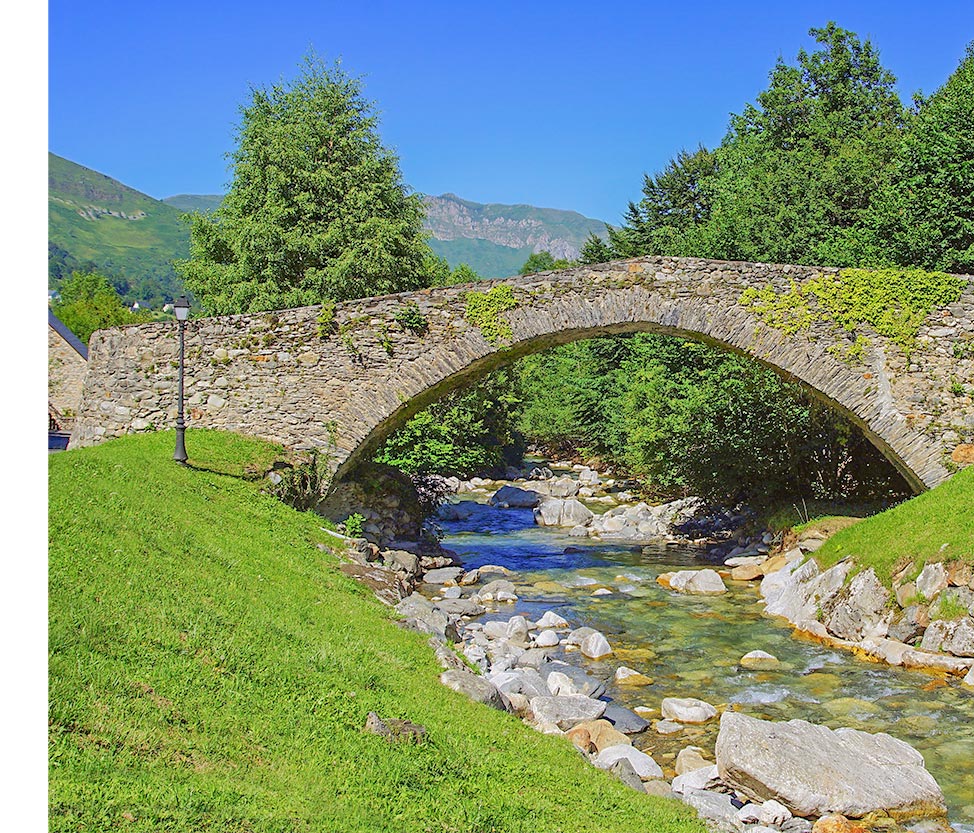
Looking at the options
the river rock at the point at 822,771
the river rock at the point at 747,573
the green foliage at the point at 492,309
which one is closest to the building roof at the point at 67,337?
the green foliage at the point at 492,309

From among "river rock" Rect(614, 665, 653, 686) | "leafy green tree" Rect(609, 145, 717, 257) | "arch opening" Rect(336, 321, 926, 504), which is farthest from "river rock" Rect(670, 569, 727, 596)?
"leafy green tree" Rect(609, 145, 717, 257)

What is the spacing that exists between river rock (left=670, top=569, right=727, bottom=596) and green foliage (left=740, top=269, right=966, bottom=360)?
163 inches

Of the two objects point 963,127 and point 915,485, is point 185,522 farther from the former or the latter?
point 963,127

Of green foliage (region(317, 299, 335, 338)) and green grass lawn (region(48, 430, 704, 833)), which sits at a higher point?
green foliage (region(317, 299, 335, 338))

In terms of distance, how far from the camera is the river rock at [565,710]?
8078 millimetres

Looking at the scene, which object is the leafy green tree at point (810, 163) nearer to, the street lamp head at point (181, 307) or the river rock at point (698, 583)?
the river rock at point (698, 583)

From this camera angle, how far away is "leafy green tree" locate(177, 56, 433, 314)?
73.5 ft

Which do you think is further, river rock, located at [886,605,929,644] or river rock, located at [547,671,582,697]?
river rock, located at [886,605,929,644]

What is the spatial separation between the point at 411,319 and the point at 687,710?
758 centimetres

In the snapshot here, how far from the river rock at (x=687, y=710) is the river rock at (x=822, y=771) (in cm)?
135

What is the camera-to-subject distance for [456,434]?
840 inches

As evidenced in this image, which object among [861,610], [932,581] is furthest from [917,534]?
[861,610]

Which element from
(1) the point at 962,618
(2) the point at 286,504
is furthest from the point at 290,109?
(1) the point at 962,618

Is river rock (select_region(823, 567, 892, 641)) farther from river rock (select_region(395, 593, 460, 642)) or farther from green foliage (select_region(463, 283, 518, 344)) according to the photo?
green foliage (select_region(463, 283, 518, 344))
